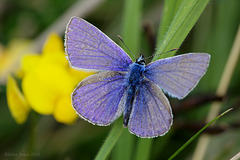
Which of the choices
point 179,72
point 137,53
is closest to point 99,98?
point 179,72

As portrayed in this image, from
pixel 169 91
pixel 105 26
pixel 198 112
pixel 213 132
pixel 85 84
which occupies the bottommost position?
pixel 198 112

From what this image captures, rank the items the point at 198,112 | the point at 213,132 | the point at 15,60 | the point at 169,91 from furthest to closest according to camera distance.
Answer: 1. the point at 15,60
2. the point at 198,112
3. the point at 213,132
4. the point at 169,91

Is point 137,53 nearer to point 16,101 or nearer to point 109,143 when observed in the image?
point 16,101

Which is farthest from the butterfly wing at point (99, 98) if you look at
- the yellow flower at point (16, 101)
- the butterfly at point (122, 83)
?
the yellow flower at point (16, 101)

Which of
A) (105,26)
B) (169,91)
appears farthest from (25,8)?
(169,91)

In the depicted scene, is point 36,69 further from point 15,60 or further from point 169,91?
point 15,60

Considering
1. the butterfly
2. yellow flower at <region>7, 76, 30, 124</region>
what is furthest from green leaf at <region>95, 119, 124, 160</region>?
yellow flower at <region>7, 76, 30, 124</region>

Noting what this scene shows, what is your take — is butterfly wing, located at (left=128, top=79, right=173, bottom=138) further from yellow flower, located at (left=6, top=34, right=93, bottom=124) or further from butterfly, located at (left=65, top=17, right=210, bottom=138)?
yellow flower, located at (left=6, top=34, right=93, bottom=124)
